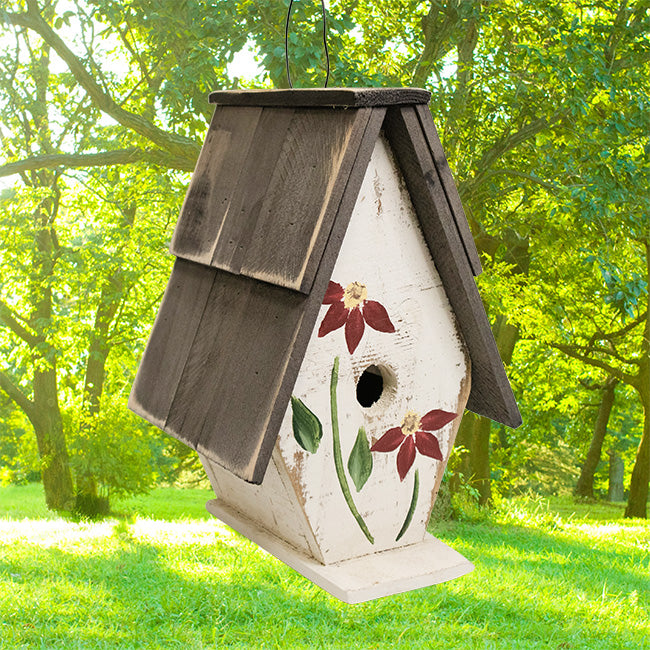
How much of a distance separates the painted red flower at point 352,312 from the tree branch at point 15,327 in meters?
10.3

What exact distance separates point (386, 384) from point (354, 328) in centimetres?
22

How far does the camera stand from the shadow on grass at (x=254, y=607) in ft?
13.6

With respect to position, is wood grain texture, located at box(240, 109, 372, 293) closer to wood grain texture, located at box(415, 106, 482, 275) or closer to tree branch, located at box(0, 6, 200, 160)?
wood grain texture, located at box(415, 106, 482, 275)

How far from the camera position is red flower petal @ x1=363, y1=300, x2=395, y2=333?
1.69 m

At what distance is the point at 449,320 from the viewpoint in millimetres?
1829

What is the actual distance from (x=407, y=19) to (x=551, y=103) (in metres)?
1.99

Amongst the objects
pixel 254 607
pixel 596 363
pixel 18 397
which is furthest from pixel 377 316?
pixel 596 363

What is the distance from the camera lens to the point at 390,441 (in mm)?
1798

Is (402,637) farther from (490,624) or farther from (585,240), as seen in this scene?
(585,240)

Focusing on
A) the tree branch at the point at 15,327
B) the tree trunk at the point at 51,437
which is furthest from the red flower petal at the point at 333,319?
the tree trunk at the point at 51,437

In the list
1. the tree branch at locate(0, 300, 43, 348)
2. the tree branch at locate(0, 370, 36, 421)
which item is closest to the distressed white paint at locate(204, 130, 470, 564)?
the tree branch at locate(0, 300, 43, 348)

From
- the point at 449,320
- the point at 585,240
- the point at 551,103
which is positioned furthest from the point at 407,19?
the point at 449,320

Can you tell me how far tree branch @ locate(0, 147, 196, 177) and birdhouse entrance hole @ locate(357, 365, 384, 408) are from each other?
627cm

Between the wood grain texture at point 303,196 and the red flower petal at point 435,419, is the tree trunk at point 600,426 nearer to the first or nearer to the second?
the red flower petal at point 435,419
